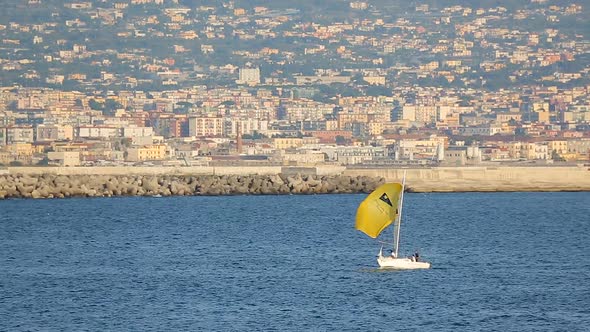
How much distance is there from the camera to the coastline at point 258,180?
252 ft

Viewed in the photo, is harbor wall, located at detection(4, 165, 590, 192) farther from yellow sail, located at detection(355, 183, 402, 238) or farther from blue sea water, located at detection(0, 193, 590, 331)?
yellow sail, located at detection(355, 183, 402, 238)

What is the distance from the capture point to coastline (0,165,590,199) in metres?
76.7

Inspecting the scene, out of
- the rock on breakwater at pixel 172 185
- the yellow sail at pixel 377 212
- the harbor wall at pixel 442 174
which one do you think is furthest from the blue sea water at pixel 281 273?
the harbor wall at pixel 442 174

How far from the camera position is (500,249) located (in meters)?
45.9

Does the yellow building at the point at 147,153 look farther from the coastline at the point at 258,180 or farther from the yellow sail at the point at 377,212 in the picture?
the yellow sail at the point at 377,212

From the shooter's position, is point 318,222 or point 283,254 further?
point 318,222

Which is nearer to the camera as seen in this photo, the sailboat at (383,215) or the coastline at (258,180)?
the sailboat at (383,215)

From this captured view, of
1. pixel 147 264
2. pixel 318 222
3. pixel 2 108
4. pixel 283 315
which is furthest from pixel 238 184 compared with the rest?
pixel 2 108

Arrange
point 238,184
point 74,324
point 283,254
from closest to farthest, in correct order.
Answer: point 74,324 < point 283,254 < point 238,184

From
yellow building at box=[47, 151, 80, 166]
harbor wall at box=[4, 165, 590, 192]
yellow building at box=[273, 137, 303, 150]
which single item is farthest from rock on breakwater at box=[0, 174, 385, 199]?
yellow building at box=[273, 137, 303, 150]

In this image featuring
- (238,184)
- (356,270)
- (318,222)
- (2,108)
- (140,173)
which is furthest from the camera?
(2,108)

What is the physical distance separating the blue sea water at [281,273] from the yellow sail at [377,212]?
1.14 metres

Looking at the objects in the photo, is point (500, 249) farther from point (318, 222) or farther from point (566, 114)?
point (566, 114)

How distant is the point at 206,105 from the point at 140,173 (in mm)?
96310
